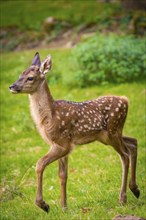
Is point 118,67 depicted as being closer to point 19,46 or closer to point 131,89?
point 131,89

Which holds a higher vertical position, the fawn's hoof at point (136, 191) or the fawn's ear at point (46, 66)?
the fawn's ear at point (46, 66)

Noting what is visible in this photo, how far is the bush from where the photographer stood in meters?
17.9

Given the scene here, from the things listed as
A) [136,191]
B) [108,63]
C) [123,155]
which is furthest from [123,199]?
[108,63]

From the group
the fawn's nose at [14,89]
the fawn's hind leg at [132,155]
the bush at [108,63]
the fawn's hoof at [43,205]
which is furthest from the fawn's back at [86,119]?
the bush at [108,63]

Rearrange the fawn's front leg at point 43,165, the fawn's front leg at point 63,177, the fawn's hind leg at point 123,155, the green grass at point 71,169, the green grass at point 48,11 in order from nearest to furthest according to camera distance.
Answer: the fawn's front leg at point 43,165 < the fawn's front leg at point 63,177 < the green grass at point 71,169 < the fawn's hind leg at point 123,155 < the green grass at point 48,11

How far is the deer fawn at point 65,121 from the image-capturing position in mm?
8219

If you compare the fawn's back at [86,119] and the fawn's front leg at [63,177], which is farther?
the fawn's front leg at [63,177]

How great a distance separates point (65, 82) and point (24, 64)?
3525 millimetres

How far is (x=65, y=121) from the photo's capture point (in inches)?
330

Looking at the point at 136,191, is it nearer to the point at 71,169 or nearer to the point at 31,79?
the point at 31,79

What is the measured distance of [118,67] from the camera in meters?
17.9

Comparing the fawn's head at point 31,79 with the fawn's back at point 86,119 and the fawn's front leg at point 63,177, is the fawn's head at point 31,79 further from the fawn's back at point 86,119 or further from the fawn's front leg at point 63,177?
the fawn's front leg at point 63,177

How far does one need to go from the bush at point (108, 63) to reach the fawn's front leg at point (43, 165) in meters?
9.87

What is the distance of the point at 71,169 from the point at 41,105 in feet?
12.0
